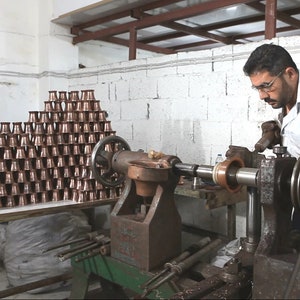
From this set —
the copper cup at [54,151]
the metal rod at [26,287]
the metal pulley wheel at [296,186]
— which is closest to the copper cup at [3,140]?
the copper cup at [54,151]

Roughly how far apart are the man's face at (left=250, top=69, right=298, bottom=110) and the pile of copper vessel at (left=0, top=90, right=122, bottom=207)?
1.33 metres

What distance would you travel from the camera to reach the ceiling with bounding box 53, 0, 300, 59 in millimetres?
3016

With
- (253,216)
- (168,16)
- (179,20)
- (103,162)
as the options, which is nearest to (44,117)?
(103,162)

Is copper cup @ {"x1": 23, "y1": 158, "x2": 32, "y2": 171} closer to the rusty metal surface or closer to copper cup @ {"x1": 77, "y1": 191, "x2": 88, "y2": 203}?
copper cup @ {"x1": 77, "y1": 191, "x2": 88, "y2": 203}

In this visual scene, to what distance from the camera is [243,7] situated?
3.38 meters

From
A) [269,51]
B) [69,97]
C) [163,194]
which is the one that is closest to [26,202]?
[69,97]

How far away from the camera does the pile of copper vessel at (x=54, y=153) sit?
8.04 feet

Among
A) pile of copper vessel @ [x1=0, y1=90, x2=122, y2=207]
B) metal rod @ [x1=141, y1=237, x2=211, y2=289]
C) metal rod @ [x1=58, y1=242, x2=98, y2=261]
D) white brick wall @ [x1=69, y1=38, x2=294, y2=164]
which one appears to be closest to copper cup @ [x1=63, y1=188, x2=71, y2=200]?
pile of copper vessel @ [x1=0, y1=90, x2=122, y2=207]

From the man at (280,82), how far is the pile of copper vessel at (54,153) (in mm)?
1332

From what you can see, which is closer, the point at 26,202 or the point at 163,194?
the point at 163,194

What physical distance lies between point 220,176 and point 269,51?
67cm

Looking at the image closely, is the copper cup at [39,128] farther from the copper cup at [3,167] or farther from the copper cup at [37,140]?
the copper cup at [3,167]

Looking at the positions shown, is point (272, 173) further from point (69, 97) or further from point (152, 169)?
point (69, 97)

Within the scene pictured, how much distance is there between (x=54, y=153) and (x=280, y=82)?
62.4 inches
